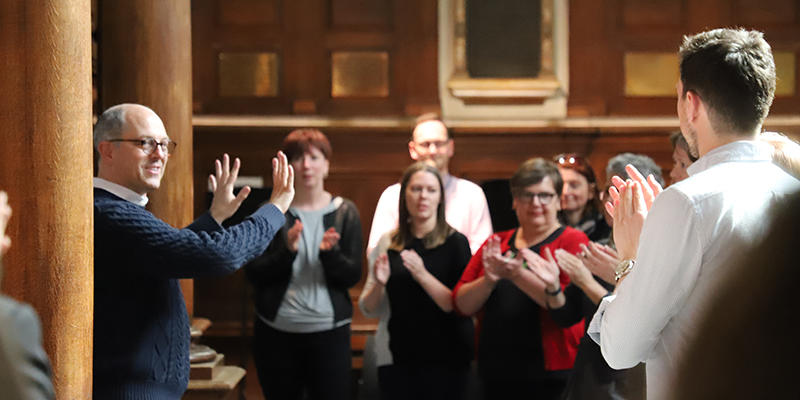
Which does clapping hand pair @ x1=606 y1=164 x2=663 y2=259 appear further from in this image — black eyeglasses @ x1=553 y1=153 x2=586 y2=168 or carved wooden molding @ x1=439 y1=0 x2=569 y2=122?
carved wooden molding @ x1=439 y1=0 x2=569 y2=122

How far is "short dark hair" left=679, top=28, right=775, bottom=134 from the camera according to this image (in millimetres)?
1636

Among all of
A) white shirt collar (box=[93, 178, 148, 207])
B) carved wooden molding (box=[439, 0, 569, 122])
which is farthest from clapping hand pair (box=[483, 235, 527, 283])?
carved wooden molding (box=[439, 0, 569, 122])

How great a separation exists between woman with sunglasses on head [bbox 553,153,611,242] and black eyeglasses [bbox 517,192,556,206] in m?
0.57

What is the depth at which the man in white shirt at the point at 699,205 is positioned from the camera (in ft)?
5.04

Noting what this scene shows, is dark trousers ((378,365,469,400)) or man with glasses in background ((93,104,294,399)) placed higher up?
man with glasses in background ((93,104,294,399))

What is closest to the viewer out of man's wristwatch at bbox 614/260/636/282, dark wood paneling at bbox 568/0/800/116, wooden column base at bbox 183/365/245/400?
man's wristwatch at bbox 614/260/636/282

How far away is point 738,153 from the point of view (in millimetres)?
1633

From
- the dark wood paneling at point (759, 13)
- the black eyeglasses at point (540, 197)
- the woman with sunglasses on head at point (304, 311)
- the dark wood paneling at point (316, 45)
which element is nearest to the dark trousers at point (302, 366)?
the woman with sunglasses on head at point (304, 311)

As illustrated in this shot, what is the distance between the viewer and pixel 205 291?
6074 mm

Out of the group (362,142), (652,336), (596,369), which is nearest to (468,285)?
(596,369)

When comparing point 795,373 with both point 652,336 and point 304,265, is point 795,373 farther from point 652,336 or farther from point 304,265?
point 304,265

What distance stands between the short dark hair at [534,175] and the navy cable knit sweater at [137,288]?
5.43ft

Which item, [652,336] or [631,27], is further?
[631,27]

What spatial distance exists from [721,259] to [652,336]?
22cm
